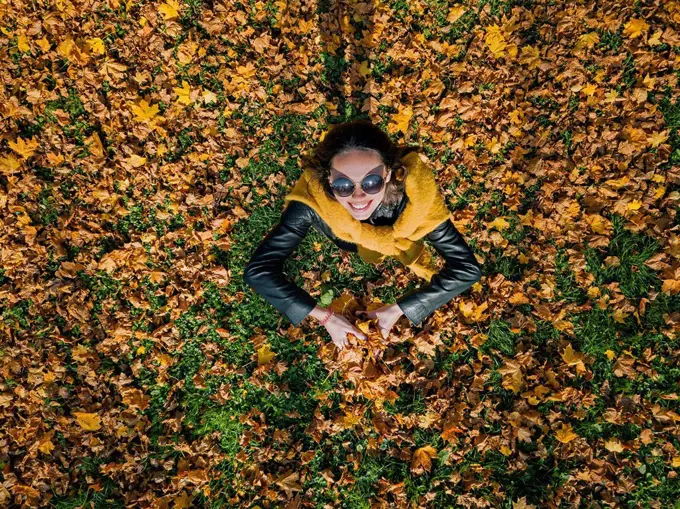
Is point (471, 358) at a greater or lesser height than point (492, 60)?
lesser

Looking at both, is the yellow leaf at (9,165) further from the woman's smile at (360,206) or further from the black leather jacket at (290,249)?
the woman's smile at (360,206)

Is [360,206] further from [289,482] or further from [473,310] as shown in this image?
[289,482]

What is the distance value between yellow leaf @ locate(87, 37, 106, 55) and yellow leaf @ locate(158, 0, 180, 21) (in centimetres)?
59

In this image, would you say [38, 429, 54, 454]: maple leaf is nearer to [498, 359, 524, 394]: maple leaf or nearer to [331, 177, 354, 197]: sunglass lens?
[331, 177, 354, 197]: sunglass lens

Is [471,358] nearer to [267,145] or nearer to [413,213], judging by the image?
[413,213]

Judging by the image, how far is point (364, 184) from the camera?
7.58 feet

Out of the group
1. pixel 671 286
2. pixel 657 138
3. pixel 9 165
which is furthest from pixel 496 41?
pixel 9 165

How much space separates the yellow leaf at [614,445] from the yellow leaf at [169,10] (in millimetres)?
5118

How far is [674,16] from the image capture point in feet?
11.8

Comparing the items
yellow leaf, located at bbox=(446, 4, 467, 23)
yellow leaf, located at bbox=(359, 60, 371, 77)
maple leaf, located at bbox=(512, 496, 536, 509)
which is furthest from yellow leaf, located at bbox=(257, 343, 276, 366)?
yellow leaf, located at bbox=(446, 4, 467, 23)

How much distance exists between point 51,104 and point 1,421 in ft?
8.66

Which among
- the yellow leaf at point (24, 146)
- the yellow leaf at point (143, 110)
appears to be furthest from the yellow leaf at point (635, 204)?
the yellow leaf at point (24, 146)

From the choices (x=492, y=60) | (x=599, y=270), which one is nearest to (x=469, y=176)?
(x=492, y=60)

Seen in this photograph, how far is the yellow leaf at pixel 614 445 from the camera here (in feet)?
10.5
